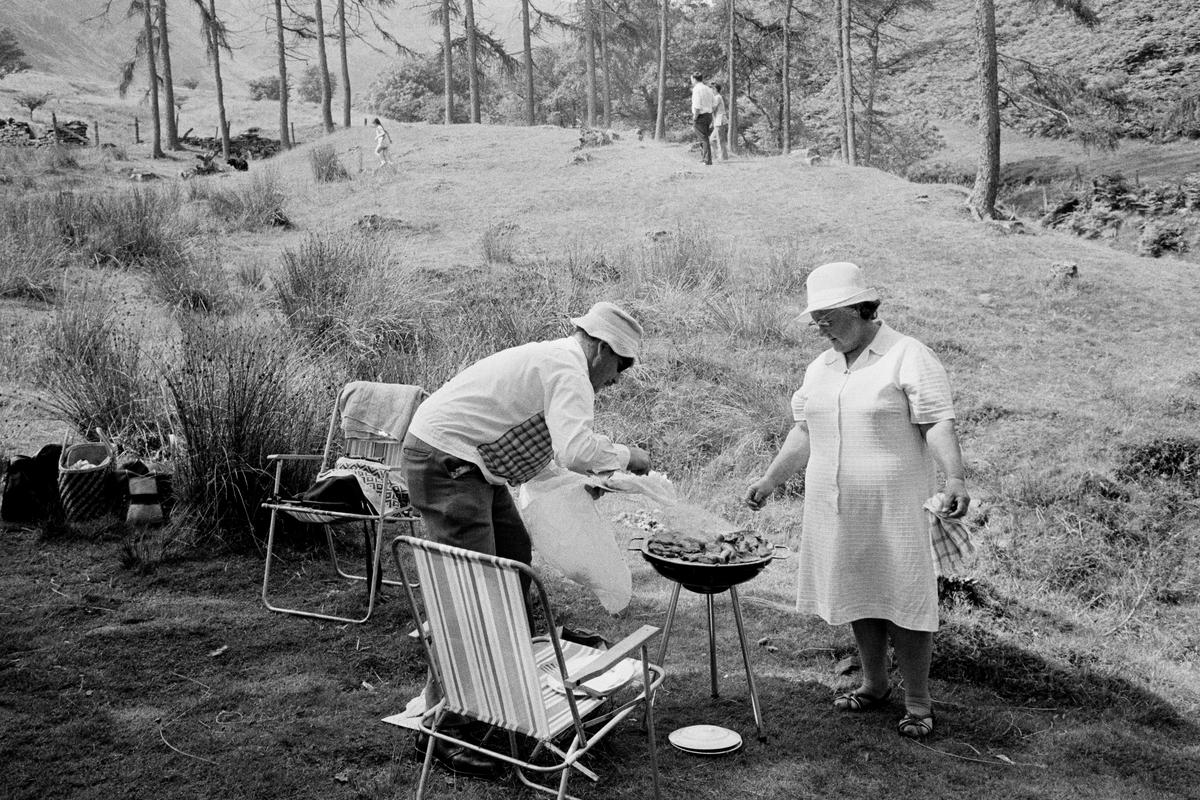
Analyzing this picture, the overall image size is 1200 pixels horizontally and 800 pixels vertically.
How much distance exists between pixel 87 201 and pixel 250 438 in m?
9.12

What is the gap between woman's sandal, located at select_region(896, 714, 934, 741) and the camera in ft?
11.1

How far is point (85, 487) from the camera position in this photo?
17.3 feet

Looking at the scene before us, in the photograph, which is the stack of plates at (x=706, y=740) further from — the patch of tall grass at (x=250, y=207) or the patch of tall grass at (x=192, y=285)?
the patch of tall grass at (x=250, y=207)

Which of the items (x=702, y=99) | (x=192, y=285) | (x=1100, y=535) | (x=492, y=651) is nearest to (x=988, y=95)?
(x=702, y=99)

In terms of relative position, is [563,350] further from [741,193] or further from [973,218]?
[741,193]

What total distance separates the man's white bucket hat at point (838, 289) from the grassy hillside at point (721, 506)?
1566 millimetres

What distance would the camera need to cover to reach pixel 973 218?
13.8m

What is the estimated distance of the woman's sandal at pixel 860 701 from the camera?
11.8 feet

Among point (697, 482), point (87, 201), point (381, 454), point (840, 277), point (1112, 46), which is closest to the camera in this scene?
point (840, 277)

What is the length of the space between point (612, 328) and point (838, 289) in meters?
0.80

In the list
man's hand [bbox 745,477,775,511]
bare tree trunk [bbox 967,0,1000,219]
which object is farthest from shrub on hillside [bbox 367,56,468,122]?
man's hand [bbox 745,477,775,511]

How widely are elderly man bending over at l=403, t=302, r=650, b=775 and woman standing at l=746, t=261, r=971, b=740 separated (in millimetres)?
721

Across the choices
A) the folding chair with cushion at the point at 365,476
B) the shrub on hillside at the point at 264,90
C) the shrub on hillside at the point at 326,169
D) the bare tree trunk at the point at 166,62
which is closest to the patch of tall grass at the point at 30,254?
the folding chair with cushion at the point at 365,476

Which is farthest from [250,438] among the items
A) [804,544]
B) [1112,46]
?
[1112,46]
